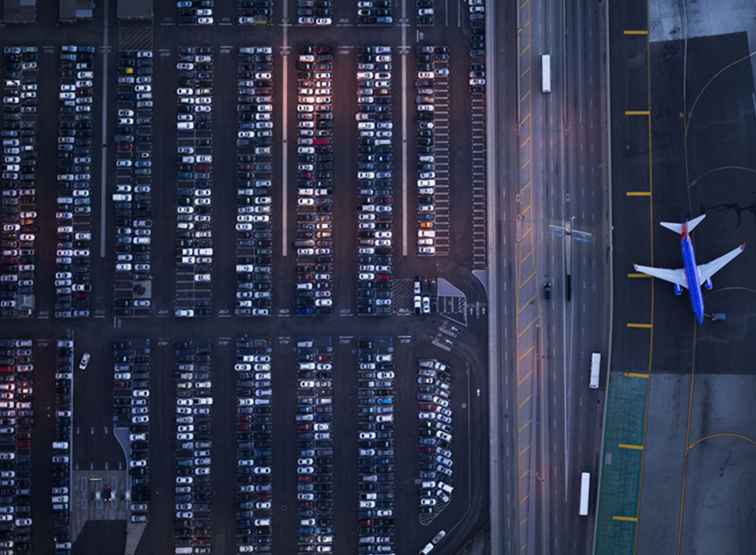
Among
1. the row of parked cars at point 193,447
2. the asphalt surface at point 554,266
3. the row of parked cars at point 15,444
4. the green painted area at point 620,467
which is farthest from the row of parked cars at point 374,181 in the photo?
the row of parked cars at point 15,444


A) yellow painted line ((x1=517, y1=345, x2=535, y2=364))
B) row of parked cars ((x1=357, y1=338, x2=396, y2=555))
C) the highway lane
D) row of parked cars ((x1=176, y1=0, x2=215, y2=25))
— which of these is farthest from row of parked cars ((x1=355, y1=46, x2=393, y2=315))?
row of parked cars ((x1=176, y1=0, x2=215, y2=25))

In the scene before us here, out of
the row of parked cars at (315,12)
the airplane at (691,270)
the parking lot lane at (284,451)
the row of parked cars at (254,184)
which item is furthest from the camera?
the row of parked cars at (315,12)

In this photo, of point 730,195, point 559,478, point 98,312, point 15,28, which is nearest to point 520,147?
point 730,195

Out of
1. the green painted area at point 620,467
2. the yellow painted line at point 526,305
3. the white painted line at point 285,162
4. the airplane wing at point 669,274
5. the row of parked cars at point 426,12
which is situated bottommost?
the green painted area at point 620,467

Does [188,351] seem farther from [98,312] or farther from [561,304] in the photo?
[561,304]

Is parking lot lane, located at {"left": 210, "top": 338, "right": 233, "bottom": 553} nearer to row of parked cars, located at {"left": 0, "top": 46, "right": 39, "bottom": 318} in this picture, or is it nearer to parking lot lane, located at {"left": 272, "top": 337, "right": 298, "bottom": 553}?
parking lot lane, located at {"left": 272, "top": 337, "right": 298, "bottom": 553}

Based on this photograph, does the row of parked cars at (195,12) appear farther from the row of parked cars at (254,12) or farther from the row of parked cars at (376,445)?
the row of parked cars at (376,445)
